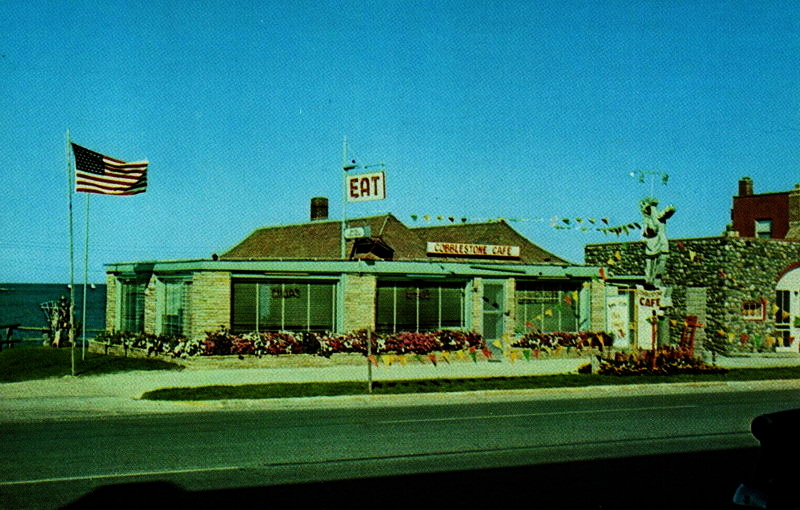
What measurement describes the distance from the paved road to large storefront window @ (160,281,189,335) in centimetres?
999

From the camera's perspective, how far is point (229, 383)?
18.9m

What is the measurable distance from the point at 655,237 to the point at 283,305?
11.8 meters

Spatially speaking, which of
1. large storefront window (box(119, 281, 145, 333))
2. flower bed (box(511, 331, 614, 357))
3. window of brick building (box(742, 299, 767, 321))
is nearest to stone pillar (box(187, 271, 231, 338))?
large storefront window (box(119, 281, 145, 333))

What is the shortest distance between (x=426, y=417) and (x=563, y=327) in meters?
16.6

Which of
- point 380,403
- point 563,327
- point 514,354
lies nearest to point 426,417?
point 380,403

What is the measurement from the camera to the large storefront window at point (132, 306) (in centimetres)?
2748

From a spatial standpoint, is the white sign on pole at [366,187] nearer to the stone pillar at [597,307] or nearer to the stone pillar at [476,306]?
the stone pillar at [476,306]

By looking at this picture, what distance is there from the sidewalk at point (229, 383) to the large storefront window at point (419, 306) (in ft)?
8.32

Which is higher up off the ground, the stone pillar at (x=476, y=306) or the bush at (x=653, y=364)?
the stone pillar at (x=476, y=306)

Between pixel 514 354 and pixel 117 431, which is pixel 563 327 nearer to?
pixel 514 354

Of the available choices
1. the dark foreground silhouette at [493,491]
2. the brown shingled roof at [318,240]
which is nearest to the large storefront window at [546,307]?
the brown shingled roof at [318,240]

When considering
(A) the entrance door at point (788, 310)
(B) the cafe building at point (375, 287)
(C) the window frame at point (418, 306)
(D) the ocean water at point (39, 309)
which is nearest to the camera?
(B) the cafe building at point (375, 287)

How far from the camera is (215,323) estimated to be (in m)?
23.5

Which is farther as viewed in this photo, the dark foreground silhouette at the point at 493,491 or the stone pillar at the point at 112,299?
the stone pillar at the point at 112,299
